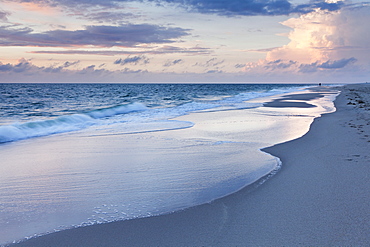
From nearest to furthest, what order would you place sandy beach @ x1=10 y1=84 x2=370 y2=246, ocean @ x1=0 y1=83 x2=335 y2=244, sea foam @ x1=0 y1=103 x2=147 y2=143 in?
sandy beach @ x1=10 y1=84 x2=370 y2=246, ocean @ x1=0 y1=83 x2=335 y2=244, sea foam @ x1=0 y1=103 x2=147 y2=143

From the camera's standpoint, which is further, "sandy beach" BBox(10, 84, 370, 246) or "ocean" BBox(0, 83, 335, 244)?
"ocean" BBox(0, 83, 335, 244)

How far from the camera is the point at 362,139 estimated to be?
25.6 ft

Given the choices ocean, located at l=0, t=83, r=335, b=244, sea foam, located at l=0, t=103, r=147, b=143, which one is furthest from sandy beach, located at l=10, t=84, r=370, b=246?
sea foam, located at l=0, t=103, r=147, b=143

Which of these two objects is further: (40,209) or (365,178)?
(365,178)

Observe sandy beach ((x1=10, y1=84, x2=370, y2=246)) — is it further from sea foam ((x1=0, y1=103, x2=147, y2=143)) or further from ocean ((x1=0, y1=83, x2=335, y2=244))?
sea foam ((x1=0, y1=103, x2=147, y2=143))

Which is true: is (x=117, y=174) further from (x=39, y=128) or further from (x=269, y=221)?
(x=39, y=128)

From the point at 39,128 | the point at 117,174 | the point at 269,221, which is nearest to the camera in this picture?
the point at 269,221

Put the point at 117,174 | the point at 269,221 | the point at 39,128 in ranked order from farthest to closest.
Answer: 1. the point at 39,128
2. the point at 117,174
3. the point at 269,221

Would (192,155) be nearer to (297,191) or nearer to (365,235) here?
(297,191)

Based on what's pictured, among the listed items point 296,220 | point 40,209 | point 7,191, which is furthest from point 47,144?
point 296,220

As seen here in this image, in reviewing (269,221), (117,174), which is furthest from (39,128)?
(269,221)

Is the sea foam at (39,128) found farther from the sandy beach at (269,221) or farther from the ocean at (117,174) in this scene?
the sandy beach at (269,221)

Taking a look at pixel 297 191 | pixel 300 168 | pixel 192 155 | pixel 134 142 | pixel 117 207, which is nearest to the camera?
pixel 117 207

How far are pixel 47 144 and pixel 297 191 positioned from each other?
24.4 ft
